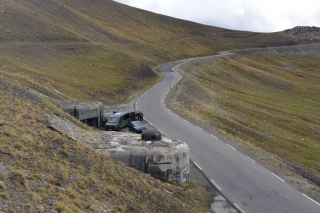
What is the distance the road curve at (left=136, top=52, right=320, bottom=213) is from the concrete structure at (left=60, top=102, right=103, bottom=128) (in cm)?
541

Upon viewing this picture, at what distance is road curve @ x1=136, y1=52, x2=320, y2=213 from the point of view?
19000 mm

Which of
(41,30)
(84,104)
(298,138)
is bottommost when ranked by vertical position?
(298,138)

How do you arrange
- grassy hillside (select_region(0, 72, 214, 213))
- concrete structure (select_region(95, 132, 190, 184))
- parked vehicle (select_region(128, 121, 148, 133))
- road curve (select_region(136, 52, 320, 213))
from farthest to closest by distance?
parked vehicle (select_region(128, 121, 148, 133))
concrete structure (select_region(95, 132, 190, 184))
road curve (select_region(136, 52, 320, 213))
grassy hillside (select_region(0, 72, 214, 213))

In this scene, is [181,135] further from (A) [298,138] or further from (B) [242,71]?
(B) [242,71]

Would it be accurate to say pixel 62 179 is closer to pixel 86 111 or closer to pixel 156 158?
pixel 156 158

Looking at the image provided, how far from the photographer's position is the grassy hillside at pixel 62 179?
1195 centimetres

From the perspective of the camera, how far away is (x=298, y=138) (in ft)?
140

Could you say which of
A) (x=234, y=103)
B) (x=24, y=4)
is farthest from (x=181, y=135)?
(x=24, y=4)

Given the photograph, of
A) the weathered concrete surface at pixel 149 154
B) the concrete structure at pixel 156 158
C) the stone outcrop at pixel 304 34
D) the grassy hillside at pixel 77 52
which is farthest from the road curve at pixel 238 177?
the stone outcrop at pixel 304 34

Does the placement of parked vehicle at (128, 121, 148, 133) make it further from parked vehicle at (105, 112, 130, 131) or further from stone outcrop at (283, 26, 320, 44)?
stone outcrop at (283, 26, 320, 44)

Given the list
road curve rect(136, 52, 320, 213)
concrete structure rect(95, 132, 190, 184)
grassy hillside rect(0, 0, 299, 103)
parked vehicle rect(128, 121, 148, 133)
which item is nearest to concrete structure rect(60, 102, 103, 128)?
parked vehicle rect(128, 121, 148, 133)

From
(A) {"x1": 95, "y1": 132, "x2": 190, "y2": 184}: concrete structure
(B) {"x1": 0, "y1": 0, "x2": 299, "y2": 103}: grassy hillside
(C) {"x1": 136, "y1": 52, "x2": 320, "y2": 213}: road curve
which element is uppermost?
(B) {"x1": 0, "y1": 0, "x2": 299, "y2": 103}: grassy hillside

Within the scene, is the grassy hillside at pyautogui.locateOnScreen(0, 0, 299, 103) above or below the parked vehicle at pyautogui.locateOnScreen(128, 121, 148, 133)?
above

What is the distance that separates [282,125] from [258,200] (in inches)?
1179
